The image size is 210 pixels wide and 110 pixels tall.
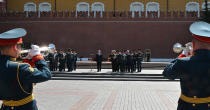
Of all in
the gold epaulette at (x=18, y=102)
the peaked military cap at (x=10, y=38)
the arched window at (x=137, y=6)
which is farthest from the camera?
the arched window at (x=137, y=6)

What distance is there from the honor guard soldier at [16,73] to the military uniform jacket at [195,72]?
4.88ft

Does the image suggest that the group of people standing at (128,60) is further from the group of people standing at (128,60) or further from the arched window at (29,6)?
the arched window at (29,6)

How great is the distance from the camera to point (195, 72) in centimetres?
320

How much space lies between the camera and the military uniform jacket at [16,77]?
10.5 feet

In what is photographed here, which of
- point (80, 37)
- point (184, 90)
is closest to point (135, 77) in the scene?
point (184, 90)

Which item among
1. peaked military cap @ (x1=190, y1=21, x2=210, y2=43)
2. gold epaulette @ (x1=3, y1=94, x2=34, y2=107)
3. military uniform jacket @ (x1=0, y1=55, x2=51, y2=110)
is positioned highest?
peaked military cap @ (x1=190, y1=21, x2=210, y2=43)

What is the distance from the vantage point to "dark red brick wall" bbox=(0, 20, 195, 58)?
30.0 meters

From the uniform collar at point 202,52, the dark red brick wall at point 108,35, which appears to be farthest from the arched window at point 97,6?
the uniform collar at point 202,52

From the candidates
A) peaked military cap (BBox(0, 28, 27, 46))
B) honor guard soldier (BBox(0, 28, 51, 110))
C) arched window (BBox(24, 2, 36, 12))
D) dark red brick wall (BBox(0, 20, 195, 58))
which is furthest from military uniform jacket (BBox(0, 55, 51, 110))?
arched window (BBox(24, 2, 36, 12))

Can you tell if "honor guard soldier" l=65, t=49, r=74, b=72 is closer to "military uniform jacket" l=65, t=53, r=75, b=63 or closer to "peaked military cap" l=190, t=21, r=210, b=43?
"military uniform jacket" l=65, t=53, r=75, b=63

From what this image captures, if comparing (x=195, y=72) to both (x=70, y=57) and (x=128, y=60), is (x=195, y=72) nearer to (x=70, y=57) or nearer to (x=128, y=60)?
(x=128, y=60)

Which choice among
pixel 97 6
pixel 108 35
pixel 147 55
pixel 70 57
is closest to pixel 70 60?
pixel 70 57

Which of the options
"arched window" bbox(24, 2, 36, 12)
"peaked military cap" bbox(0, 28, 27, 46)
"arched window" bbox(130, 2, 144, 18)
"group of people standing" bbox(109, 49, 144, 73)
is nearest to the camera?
"peaked military cap" bbox(0, 28, 27, 46)

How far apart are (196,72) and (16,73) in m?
2.00
